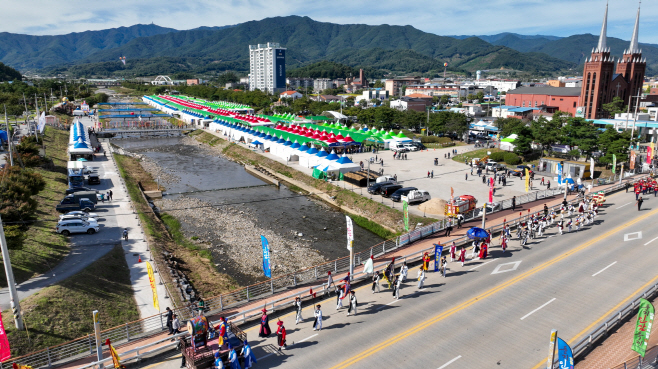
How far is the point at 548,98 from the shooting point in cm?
9375

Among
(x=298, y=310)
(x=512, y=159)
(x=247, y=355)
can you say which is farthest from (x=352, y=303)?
(x=512, y=159)

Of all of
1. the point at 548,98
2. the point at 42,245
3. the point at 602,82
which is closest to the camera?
the point at 42,245

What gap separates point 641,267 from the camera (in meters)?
20.2

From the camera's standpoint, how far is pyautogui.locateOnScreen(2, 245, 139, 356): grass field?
47.9ft

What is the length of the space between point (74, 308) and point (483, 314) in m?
16.1

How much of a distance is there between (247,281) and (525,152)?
4187 centimetres

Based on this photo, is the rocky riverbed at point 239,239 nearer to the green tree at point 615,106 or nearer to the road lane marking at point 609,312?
the road lane marking at point 609,312

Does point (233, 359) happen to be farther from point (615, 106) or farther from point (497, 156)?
point (615, 106)

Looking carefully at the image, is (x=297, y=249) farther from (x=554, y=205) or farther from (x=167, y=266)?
(x=554, y=205)

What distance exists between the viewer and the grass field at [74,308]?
1460cm

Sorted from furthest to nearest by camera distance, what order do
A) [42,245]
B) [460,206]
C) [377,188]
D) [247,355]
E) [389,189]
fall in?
[377,188], [389,189], [460,206], [42,245], [247,355]

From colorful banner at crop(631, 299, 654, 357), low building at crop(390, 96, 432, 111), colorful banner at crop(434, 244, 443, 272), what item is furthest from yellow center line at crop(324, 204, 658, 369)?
low building at crop(390, 96, 432, 111)

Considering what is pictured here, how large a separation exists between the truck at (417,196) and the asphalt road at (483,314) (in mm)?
10804

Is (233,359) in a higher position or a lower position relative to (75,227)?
higher
